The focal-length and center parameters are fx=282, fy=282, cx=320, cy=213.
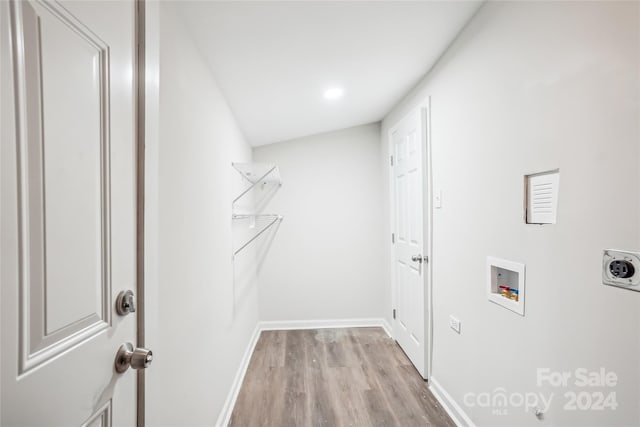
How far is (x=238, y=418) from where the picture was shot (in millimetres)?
1802

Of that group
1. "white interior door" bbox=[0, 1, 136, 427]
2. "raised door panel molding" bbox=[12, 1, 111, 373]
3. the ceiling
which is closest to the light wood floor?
"white interior door" bbox=[0, 1, 136, 427]

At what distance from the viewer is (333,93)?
2211mm

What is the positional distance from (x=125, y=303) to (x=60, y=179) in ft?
1.05

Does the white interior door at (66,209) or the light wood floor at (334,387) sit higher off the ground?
the white interior door at (66,209)

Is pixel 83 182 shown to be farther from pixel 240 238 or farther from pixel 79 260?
pixel 240 238

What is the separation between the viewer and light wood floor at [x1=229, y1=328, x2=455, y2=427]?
1795 millimetres

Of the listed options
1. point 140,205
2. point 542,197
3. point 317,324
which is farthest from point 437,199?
point 317,324

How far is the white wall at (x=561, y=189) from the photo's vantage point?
85 cm

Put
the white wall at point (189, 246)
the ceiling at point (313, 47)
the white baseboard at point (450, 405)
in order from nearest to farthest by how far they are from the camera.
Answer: the white wall at point (189, 246), the ceiling at point (313, 47), the white baseboard at point (450, 405)

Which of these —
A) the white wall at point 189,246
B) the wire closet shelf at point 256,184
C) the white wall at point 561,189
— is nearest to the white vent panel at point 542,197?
the white wall at point 561,189

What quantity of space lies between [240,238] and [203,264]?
98cm

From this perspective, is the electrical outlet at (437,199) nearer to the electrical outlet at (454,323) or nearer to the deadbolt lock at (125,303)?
the electrical outlet at (454,323)

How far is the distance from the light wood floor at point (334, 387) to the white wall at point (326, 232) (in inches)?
17.0

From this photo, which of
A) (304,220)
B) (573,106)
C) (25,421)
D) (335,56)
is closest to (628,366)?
(573,106)
